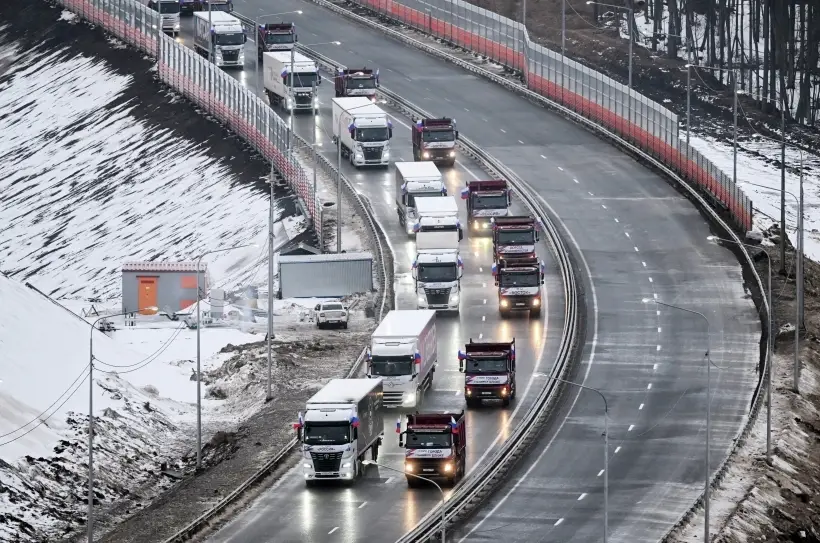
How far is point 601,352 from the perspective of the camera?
317 feet

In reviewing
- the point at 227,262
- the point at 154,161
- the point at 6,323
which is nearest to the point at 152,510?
the point at 6,323

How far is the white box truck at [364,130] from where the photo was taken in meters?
129

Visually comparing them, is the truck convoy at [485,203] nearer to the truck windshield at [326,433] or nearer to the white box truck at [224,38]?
the truck windshield at [326,433]

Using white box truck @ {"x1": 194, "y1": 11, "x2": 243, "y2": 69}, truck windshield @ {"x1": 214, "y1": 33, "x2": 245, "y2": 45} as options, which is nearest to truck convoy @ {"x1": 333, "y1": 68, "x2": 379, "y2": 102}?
truck windshield @ {"x1": 214, "y1": 33, "x2": 245, "y2": 45}

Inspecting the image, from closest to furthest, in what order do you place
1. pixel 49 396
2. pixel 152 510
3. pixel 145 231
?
pixel 152 510, pixel 49 396, pixel 145 231

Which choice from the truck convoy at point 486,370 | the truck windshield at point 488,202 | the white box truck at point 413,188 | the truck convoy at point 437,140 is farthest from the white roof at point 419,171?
the truck convoy at point 486,370

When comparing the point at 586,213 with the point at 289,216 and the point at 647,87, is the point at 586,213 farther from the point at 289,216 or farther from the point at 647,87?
the point at 647,87

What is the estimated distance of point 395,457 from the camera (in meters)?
80.9

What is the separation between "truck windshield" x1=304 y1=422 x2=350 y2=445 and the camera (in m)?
75.8

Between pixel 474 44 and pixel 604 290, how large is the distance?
58.9 m

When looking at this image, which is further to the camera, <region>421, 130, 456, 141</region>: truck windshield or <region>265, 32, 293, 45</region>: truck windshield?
<region>265, 32, 293, 45</region>: truck windshield

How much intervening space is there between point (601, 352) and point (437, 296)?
1013 cm

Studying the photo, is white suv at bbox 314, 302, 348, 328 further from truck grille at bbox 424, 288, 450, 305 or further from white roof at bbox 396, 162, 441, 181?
white roof at bbox 396, 162, 441, 181

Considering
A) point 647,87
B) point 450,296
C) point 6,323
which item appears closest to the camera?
point 6,323
